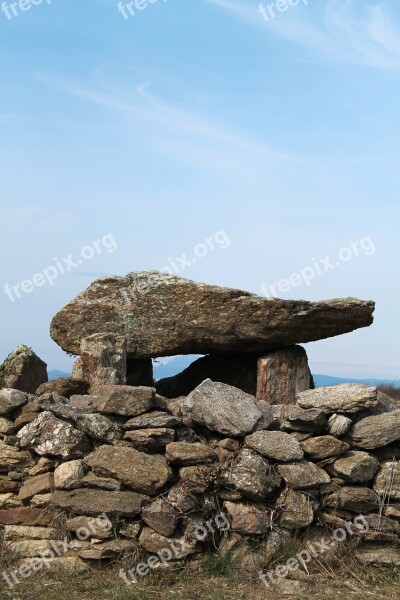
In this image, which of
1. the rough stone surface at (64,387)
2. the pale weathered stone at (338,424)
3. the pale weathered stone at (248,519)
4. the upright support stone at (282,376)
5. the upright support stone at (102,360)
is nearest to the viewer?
the pale weathered stone at (248,519)

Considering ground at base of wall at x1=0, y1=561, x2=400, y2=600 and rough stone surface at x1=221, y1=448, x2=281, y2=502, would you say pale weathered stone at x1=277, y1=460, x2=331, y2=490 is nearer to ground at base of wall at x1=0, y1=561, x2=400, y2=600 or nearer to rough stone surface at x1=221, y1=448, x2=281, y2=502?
rough stone surface at x1=221, y1=448, x2=281, y2=502

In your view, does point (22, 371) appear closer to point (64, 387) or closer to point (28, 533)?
point (64, 387)

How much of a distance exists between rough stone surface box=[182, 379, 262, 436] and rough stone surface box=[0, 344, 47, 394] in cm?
426

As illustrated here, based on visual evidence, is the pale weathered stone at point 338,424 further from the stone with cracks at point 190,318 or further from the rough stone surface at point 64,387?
the rough stone surface at point 64,387

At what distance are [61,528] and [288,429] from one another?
3.21m

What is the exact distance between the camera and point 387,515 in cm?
1052

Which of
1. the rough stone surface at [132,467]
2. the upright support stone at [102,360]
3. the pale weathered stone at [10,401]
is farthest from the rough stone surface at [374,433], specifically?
the pale weathered stone at [10,401]

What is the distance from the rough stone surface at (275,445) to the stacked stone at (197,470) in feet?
0.05

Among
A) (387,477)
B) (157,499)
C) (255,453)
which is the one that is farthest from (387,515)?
(157,499)

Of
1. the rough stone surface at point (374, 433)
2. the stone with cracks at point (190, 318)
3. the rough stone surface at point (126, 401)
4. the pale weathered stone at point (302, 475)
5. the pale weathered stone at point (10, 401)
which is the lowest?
the pale weathered stone at point (302, 475)

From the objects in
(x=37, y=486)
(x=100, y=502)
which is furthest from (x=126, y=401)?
(x=37, y=486)

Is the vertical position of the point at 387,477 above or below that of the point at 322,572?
above

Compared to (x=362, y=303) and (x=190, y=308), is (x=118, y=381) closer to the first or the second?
(x=190, y=308)

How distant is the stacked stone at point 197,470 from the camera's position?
390 inches
